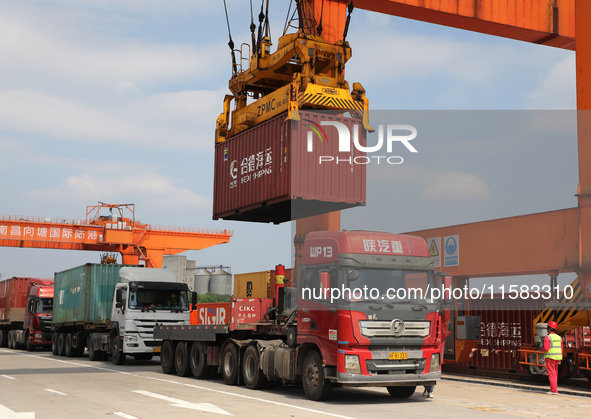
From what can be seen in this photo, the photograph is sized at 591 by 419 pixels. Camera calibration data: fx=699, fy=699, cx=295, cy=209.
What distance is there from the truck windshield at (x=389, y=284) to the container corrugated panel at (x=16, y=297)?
24692mm

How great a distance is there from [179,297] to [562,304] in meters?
11.0

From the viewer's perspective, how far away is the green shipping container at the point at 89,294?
23750mm

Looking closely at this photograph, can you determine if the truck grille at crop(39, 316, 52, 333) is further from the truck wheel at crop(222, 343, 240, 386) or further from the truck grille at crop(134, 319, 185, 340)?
the truck wheel at crop(222, 343, 240, 386)

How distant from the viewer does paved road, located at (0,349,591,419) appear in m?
10.4

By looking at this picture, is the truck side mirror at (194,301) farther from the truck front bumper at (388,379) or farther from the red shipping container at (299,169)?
the truck front bumper at (388,379)

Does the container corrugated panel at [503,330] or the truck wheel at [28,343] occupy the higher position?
the container corrugated panel at [503,330]

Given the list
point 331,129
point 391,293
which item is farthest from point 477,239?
point 391,293

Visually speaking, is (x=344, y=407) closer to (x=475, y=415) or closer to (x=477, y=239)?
(x=475, y=415)

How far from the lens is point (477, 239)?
63.7 feet

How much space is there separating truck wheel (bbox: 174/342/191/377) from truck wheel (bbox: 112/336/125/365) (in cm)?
373

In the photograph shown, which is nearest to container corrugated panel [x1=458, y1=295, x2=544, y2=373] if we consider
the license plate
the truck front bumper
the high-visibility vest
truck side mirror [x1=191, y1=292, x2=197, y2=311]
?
the high-visibility vest

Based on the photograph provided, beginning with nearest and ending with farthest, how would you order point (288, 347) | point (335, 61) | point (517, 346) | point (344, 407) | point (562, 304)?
point (344, 407) < point (288, 347) < point (562, 304) < point (517, 346) < point (335, 61)

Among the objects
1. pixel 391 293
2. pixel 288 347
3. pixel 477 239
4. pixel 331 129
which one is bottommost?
pixel 288 347

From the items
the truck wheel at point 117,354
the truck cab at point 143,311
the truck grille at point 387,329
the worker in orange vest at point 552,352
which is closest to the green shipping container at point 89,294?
the truck wheel at point 117,354
